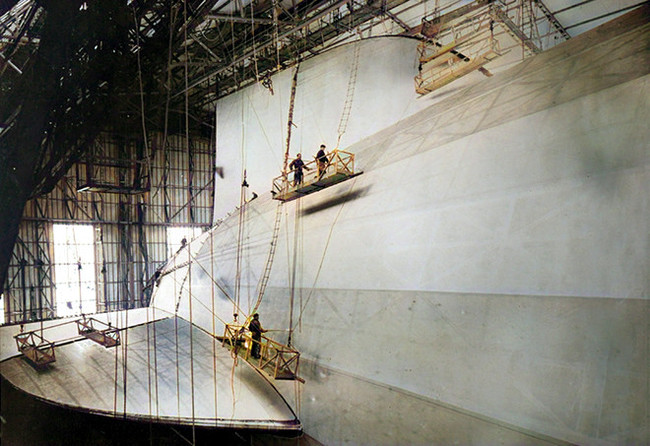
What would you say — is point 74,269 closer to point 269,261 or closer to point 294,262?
point 269,261

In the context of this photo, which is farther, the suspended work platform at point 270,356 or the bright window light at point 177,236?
the bright window light at point 177,236

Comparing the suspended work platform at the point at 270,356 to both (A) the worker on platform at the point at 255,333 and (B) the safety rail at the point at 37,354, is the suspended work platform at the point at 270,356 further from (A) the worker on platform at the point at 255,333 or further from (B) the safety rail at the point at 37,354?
(B) the safety rail at the point at 37,354

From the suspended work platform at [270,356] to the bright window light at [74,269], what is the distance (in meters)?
20.2

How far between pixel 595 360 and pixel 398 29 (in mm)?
14901

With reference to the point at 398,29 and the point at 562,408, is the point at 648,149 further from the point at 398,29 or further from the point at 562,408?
the point at 398,29

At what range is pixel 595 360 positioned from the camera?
4.84m

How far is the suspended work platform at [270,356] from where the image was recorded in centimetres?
779

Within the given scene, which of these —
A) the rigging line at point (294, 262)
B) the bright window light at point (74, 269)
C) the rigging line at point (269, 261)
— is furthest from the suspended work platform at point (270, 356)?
the bright window light at point (74, 269)

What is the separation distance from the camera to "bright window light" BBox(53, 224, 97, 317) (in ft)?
80.3

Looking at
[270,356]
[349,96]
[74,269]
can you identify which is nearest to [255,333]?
[270,356]

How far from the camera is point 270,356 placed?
8664mm

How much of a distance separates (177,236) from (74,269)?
7018 millimetres

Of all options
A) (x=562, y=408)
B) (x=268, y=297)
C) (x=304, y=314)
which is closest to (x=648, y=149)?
(x=562, y=408)

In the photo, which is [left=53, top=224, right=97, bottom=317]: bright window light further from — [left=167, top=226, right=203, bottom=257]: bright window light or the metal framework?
[left=167, top=226, right=203, bottom=257]: bright window light
